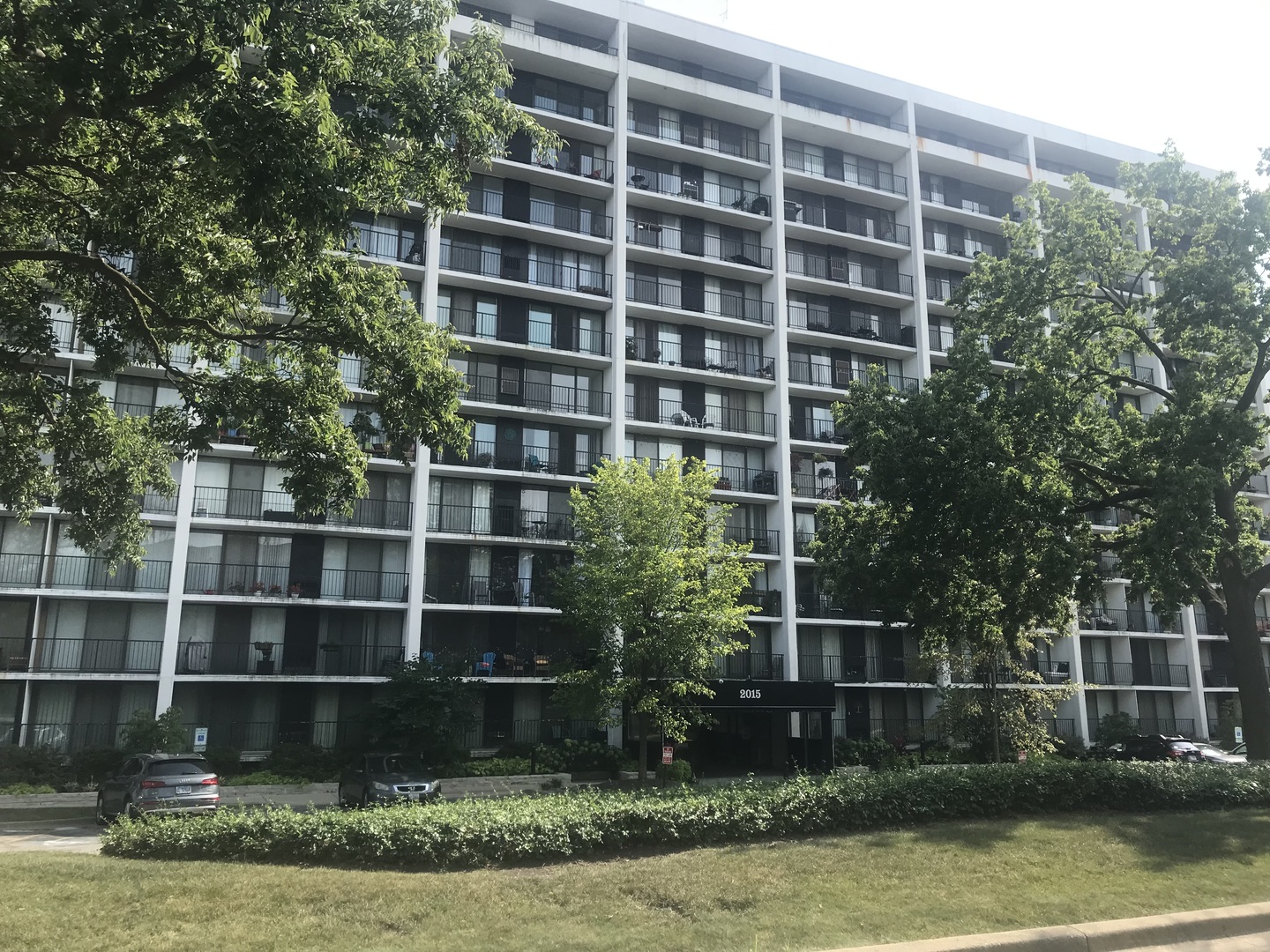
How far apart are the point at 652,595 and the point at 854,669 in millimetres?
17160

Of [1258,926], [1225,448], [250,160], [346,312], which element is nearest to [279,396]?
[346,312]

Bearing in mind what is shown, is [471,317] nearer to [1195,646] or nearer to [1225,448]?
[1225,448]

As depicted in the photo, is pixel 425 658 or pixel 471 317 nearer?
pixel 425 658

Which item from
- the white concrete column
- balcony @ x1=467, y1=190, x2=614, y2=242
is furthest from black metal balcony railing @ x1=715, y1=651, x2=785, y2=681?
the white concrete column

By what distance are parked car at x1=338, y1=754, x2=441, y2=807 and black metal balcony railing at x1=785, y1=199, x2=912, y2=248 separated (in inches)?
1184

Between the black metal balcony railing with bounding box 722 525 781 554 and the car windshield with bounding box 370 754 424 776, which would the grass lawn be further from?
the black metal balcony railing with bounding box 722 525 781 554

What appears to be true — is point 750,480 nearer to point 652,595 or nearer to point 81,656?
point 652,595

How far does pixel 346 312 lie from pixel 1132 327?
2072cm

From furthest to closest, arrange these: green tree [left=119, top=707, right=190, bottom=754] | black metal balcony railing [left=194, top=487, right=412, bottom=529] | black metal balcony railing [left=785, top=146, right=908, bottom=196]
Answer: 1. black metal balcony railing [left=785, top=146, right=908, bottom=196]
2. black metal balcony railing [left=194, top=487, right=412, bottom=529]
3. green tree [left=119, top=707, right=190, bottom=754]

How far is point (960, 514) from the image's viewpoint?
2188 cm

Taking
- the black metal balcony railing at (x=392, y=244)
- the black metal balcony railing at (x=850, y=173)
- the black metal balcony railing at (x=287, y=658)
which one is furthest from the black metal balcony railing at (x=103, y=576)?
the black metal balcony railing at (x=850, y=173)

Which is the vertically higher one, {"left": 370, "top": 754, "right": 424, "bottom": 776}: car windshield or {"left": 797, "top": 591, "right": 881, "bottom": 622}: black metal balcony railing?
{"left": 797, "top": 591, "right": 881, "bottom": 622}: black metal balcony railing

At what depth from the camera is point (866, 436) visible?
23109 millimetres

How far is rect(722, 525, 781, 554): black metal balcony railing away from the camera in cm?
3834
